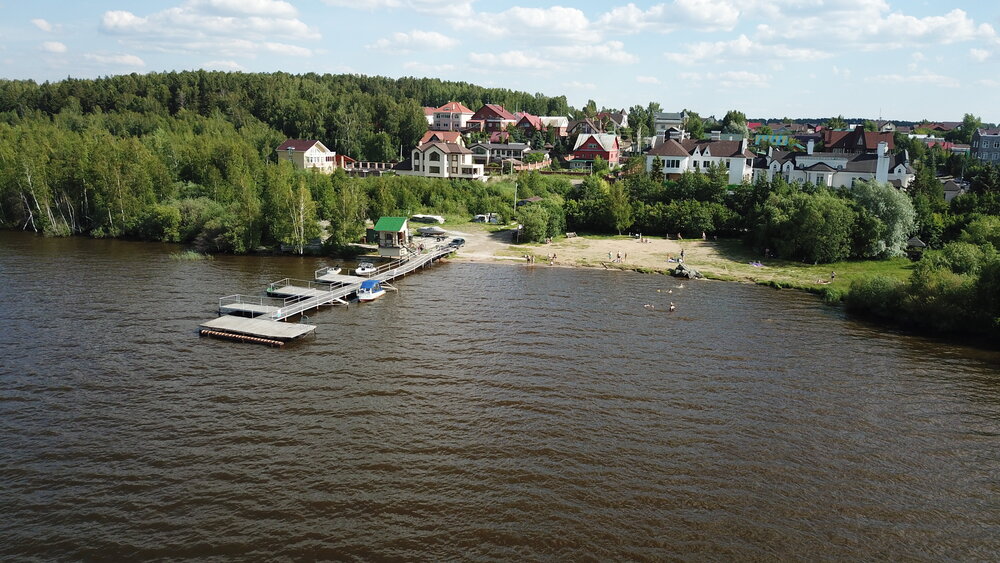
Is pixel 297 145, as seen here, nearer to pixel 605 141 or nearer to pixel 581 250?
pixel 605 141

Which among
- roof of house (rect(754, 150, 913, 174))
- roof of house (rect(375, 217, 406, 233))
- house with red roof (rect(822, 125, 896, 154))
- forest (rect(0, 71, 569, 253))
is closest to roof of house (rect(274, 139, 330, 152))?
forest (rect(0, 71, 569, 253))

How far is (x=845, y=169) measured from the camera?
80.8m

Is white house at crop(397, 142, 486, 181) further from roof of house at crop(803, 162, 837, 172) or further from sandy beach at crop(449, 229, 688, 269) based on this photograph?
roof of house at crop(803, 162, 837, 172)

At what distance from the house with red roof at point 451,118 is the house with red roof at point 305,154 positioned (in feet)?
144

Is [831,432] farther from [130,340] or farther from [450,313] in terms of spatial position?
[130,340]

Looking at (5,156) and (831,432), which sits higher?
(5,156)

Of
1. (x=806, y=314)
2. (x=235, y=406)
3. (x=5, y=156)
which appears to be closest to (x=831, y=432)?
(x=806, y=314)

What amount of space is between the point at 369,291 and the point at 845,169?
63527 millimetres

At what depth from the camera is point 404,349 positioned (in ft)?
121

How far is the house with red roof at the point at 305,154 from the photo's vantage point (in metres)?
99.5

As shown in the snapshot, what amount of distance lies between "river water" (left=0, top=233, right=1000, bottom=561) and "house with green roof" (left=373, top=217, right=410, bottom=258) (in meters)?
15.6

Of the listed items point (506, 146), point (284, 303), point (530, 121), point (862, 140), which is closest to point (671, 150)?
point (506, 146)

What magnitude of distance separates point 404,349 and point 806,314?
92.6 ft

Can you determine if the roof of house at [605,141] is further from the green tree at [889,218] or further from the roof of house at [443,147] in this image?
the green tree at [889,218]
